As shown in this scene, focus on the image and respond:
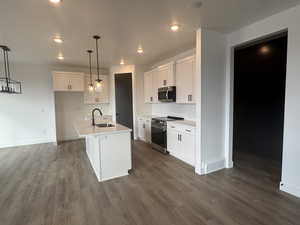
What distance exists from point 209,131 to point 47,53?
4468 millimetres

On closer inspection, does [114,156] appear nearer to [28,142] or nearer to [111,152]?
[111,152]

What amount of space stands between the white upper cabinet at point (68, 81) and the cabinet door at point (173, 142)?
3615 millimetres

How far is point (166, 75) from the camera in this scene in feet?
15.1

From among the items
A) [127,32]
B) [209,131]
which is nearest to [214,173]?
[209,131]

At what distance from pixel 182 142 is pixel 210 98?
3.98 feet

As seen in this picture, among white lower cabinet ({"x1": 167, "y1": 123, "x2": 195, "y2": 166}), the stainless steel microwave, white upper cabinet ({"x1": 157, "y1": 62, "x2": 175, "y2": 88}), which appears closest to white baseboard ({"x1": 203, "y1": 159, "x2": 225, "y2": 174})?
white lower cabinet ({"x1": 167, "y1": 123, "x2": 195, "y2": 166})

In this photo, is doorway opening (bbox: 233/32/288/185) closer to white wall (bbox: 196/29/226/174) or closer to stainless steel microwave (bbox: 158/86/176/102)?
white wall (bbox: 196/29/226/174)

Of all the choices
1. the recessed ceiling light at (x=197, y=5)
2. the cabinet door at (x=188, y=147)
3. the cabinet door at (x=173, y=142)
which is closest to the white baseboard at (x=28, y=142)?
the cabinet door at (x=173, y=142)

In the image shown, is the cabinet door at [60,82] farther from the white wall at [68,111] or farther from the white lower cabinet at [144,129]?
the white lower cabinet at [144,129]

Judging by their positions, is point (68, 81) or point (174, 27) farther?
point (68, 81)

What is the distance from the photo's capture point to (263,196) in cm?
244

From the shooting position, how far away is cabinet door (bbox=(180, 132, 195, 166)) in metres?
3.49

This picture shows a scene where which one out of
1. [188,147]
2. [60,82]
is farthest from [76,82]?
[188,147]

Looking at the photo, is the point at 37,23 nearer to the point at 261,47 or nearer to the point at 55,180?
the point at 55,180
